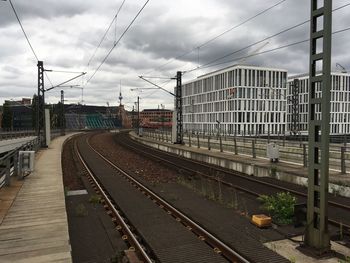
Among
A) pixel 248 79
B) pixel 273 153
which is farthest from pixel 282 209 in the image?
pixel 248 79

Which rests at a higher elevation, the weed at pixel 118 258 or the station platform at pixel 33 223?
the station platform at pixel 33 223

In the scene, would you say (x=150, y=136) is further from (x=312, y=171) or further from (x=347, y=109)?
(x=347, y=109)

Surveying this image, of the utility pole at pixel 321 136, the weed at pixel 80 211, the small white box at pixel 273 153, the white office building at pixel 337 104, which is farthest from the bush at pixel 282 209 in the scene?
the white office building at pixel 337 104

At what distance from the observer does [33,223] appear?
949 centimetres

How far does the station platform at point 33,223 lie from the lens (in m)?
7.30

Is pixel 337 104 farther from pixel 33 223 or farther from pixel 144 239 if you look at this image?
pixel 33 223

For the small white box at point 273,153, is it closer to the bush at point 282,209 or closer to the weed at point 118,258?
the bush at point 282,209

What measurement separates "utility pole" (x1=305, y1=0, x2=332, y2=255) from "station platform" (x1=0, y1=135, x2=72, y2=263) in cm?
487

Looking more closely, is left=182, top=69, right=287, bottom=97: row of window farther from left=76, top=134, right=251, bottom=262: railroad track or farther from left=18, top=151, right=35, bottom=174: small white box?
left=76, top=134, right=251, bottom=262: railroad track

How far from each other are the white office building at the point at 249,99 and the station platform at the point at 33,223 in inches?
3476

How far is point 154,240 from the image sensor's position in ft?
29.3

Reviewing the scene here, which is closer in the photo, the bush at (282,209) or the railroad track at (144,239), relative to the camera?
the railroad track at (144,239)

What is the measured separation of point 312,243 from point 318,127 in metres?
2.40

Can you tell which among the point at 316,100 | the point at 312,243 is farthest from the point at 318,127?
the point at 312,243
